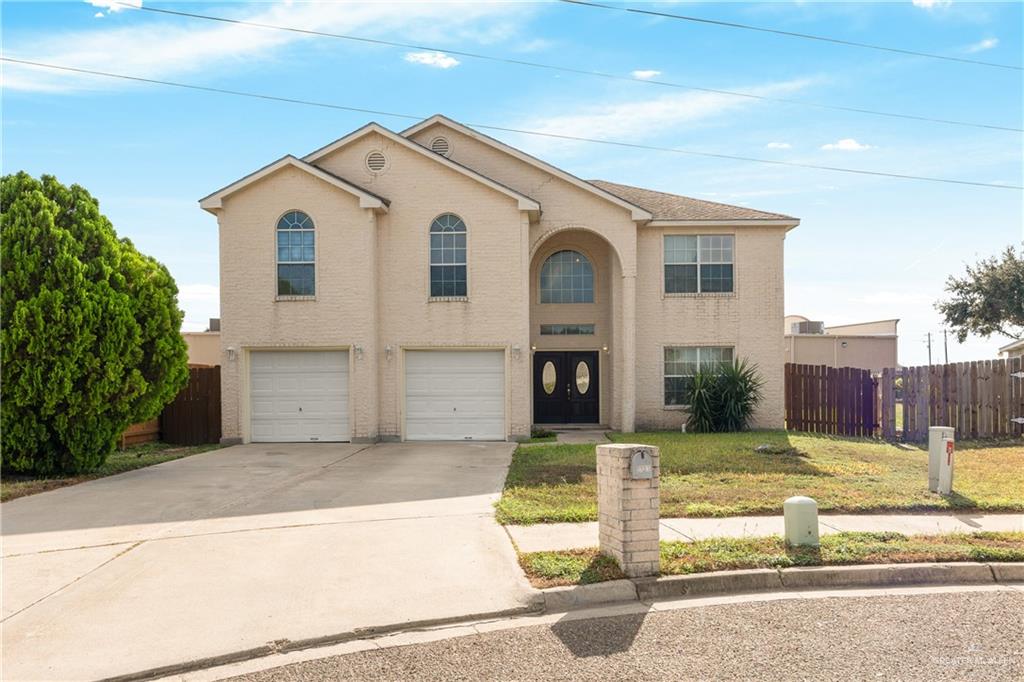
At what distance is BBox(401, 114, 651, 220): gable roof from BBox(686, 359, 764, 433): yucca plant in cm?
436

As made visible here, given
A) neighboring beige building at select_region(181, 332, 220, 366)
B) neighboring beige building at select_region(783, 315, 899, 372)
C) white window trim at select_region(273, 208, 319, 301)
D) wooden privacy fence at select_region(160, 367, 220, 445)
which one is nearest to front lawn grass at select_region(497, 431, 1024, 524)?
white window trim at select_region(273, 208, 319, 301)

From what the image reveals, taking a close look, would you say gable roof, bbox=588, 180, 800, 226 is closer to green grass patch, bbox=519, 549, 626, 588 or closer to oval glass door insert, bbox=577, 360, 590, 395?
oval glass door insert, bbox=577, 360, 590, 395

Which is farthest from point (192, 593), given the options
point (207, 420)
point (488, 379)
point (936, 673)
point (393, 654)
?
point (207, 420)

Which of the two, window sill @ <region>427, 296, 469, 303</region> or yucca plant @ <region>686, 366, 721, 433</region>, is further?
yucca plant @ <region>686, 366, 721, 433</region>

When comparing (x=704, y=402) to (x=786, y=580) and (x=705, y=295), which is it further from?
(x=786, y=580)

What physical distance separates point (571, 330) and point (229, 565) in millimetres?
15726

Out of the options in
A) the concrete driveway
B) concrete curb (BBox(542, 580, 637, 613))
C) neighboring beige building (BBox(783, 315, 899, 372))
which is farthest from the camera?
neighboring beige building (BBox(783, 315, 899, 372))

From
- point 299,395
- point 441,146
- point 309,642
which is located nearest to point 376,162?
point 441,146

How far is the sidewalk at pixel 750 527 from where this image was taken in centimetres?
827

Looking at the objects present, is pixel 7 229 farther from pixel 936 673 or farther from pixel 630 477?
pixel 936 673

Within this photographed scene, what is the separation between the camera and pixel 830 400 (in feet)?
67.4

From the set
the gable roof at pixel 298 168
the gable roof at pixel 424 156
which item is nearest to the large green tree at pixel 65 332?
the gable roof at pixel 298 168

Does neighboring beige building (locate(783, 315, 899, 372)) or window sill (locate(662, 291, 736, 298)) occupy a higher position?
window sill (locate(662, 291, 736, 298))

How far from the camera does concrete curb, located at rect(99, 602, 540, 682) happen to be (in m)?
5.24
